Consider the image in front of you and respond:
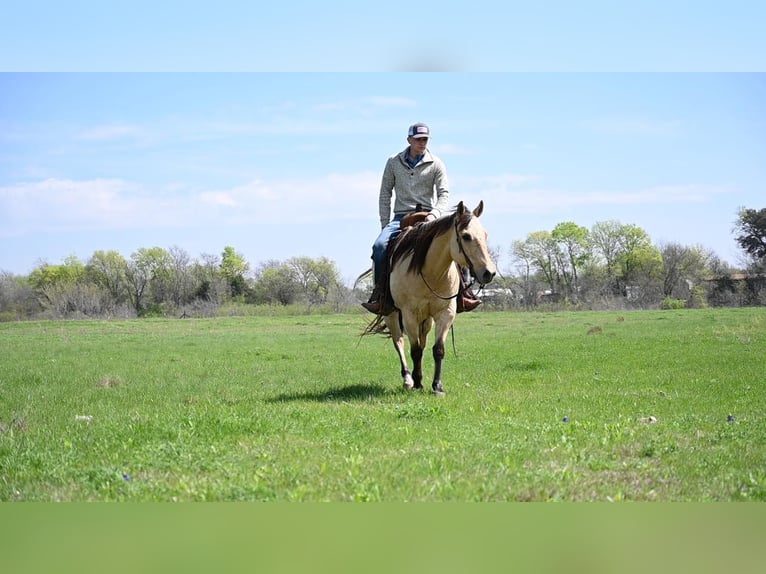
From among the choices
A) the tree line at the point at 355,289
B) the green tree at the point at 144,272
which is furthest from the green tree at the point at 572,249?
the green tree at the point at 144,272

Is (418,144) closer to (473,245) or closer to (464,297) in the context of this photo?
(473,245)

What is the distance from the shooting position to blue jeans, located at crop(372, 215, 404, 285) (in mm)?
11047

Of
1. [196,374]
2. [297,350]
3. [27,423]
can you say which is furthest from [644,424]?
[297,350]

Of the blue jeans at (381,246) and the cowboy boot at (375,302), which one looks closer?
the blue jeans at (381,246)

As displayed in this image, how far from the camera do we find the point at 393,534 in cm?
413

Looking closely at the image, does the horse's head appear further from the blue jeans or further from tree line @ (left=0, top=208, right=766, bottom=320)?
tree line @ (left=0, top=208, right=766, bottom=320)

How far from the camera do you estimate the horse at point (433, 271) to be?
9383 millimetres

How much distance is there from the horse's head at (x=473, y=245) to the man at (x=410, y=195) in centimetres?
143

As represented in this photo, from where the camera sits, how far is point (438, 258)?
1011 centimetres

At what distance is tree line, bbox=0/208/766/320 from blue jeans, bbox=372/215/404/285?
16.8 meters

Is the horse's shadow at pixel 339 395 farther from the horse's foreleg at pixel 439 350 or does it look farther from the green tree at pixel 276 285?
the green tree at pixel 276 285

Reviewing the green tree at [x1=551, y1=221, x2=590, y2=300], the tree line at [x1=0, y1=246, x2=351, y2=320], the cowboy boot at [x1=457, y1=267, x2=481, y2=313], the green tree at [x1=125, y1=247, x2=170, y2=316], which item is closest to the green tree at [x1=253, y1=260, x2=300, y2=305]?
the tree line at [x1=0, y1=246, x2=351, y2=320]

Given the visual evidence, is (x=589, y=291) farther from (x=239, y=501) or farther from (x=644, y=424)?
(x=239, y=501)

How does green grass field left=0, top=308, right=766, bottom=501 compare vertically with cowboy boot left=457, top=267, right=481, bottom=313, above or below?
below
